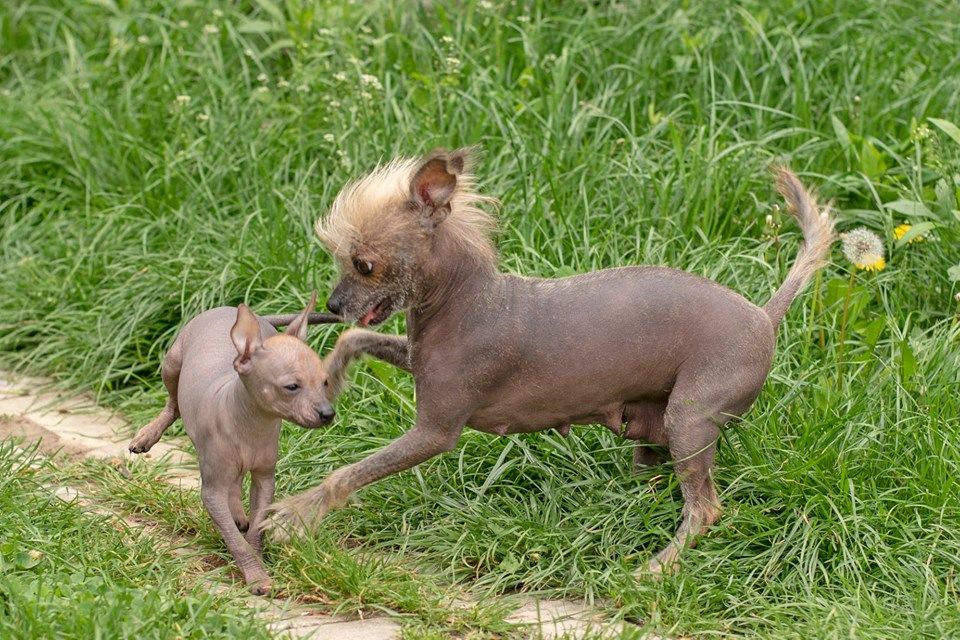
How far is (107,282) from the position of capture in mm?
6395

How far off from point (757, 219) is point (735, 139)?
0.65 meters

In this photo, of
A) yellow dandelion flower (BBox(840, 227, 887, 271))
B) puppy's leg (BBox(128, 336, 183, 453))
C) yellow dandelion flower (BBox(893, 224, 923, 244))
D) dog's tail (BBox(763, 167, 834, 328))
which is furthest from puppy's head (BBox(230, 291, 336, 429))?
yellow dandelion flower (BBox(893, 224, 923, 244))

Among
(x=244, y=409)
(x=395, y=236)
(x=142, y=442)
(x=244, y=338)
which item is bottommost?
(x=142, y=442)

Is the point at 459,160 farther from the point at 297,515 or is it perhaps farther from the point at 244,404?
the point at 297,515

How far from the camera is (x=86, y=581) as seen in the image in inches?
160

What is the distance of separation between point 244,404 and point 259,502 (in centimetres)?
41

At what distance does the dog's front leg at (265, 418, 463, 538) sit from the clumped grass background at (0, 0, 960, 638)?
0.11 meters

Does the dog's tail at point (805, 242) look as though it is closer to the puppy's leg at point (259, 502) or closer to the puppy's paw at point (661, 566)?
the puppy's paw at point (661, 566)

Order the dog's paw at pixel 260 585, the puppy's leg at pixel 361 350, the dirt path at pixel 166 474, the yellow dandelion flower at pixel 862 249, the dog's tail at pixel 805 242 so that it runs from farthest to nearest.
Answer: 1. the yellow dandelion flower at pixel 862 249
2. the dog's tail at pixel 805 242
3. the puppy's leg at pixel 361 350
4. the dog's paw at pixel 260 585
5. the dirt path at pixel 166 474

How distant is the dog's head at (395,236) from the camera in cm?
431

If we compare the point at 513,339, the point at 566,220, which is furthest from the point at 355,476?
the point at 566,220

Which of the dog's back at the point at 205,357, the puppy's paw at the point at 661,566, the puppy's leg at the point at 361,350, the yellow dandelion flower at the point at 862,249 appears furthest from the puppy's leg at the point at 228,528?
the yellow dandelion flower at the point at 862,249

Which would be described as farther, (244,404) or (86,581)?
(244,404)

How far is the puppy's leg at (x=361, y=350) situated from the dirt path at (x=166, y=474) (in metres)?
0.75
